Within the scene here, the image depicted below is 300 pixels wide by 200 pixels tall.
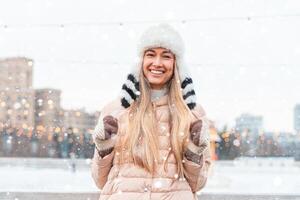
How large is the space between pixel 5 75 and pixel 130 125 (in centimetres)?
4102

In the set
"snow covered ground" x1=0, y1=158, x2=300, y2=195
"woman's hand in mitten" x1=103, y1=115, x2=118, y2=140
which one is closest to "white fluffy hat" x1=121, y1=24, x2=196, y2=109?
"woman's hand in mitten" x1=103, y1=115, x2=118, y2=140

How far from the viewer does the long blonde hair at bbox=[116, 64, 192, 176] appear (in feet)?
9.78

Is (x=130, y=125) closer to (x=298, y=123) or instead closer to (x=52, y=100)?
(x=298, y=123)

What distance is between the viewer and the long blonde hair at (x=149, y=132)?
2.98 meters

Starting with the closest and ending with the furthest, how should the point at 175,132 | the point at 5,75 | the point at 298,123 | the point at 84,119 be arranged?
the point at 175,132 < the point at 298,123 < the point at 5,75 < the point at 84,119

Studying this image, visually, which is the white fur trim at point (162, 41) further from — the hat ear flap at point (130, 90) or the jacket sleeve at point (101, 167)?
the jacket sleeve at point (101, 167)

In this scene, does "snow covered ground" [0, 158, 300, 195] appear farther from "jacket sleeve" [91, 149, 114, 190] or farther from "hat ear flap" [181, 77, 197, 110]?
"hat ear flap" [181, 77, 197, 110]

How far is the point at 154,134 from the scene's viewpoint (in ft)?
9.87

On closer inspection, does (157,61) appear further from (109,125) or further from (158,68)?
(109,125)

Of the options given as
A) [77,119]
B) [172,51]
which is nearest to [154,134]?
[172,51]

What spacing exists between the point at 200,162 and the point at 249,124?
133ft

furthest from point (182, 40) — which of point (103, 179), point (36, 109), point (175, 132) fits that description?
point (36, 109)

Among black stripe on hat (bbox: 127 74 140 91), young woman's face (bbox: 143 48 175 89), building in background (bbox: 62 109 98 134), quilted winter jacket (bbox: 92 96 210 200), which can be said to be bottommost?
building in background (bbox: 62 109 98 134)

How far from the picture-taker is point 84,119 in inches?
1858
